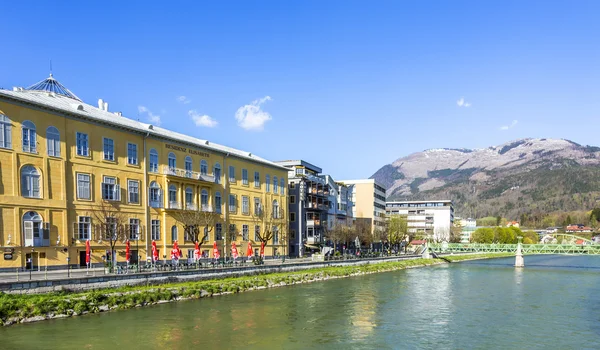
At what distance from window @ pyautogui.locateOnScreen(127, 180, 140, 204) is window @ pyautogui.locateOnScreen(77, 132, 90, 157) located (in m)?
5.95

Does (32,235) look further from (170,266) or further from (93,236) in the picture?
(170,266)

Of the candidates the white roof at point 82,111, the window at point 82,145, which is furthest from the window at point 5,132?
the window at point 82,145

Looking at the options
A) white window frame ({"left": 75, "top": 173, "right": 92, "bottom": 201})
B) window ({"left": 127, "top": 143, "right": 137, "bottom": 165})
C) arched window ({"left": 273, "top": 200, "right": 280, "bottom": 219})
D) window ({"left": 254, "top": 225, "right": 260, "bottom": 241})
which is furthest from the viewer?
arched window ({"left": 273, "top": 200, "right": 280, "bottom": 219})

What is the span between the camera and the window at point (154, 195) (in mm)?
54144

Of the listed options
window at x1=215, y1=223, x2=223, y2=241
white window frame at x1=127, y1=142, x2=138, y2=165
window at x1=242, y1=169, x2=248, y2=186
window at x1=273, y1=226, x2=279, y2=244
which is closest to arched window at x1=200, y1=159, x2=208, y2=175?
window at x1=215, y1=223, x2=223, y2=241

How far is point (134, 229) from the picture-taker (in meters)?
51.6

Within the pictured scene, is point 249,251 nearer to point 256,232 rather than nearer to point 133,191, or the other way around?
point 256,232

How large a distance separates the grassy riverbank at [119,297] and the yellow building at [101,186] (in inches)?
344

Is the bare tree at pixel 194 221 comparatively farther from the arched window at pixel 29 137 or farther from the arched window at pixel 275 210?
the arched window at pixel 29 137

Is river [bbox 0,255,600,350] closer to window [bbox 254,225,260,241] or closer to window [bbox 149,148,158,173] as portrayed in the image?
window [bbox 149,148,158,173]

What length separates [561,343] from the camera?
26.8m

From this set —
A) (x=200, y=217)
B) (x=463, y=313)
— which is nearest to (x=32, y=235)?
(x=200, y=217)

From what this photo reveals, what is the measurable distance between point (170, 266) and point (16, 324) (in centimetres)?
1733

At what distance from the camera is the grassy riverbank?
28.8m
